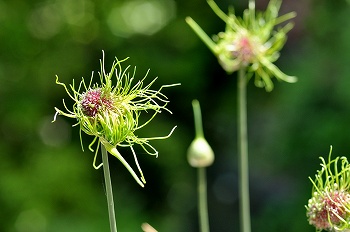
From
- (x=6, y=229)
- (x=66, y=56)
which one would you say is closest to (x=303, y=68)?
(x=66, y=56)

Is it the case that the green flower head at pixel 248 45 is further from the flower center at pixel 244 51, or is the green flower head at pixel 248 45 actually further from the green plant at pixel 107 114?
the green plant at pixel 107 114

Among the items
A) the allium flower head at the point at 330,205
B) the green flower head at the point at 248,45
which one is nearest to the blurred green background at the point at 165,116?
the green flower head at the point at 248,45

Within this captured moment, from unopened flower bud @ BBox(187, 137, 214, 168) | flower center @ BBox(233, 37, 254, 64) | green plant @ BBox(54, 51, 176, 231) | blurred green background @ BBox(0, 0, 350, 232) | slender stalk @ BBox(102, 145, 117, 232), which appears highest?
blurred green background @ BBox(0, 0, 350, 232)

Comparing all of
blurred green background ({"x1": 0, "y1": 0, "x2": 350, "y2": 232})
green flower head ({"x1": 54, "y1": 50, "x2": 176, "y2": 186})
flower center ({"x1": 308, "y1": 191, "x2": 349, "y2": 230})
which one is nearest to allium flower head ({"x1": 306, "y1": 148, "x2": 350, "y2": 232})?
flower center ({"x1": 308, "y1": 191, "x2": 349, "y2": 230})

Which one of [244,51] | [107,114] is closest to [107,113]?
[107,114]

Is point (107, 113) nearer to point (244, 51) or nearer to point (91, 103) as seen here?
point (91, 103)

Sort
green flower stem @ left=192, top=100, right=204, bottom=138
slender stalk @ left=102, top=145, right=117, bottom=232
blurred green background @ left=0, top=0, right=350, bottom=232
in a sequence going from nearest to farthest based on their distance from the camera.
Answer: slender stalk @ left=102, top=145, right=117, bottom=232 → green flower stem @ left=192, top=100, right=204, bottom=138 → blurred green background @ left=0, top=0, right=350, bottom=232

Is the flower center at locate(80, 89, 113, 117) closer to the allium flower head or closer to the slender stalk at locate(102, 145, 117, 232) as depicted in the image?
the slender stalk at locate(102, 145, 117, 232)

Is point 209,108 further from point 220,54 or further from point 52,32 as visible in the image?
point 220,54

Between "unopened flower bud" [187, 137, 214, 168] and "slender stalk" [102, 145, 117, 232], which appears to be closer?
"slender stalk" [102, 145, 117, 232]
